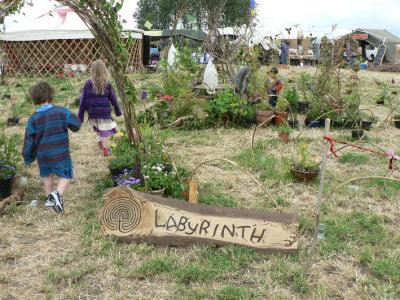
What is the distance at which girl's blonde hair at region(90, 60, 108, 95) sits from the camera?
4906 mm

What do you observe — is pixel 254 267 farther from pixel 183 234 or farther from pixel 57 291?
pixel 57 291

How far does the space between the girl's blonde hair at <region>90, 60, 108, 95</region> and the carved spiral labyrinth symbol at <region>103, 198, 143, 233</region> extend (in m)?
2.18

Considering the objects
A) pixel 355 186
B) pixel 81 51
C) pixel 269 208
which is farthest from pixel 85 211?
pixel 81 51

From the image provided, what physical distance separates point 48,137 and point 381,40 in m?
25.7

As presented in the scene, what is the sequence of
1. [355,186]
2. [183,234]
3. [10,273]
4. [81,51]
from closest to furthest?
[10,273] → [183,234] → [355,186] → [81,51]

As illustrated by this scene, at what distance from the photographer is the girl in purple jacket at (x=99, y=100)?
4965 mm

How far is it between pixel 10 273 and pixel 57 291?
0.38 meters

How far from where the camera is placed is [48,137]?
3744 mm

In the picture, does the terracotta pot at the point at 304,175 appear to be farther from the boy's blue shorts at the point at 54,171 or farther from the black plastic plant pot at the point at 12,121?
the black plastic plant pot at the point at 12,121

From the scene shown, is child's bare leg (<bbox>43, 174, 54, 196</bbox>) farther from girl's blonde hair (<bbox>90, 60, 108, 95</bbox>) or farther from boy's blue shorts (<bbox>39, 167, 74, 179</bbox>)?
girl's blonde hair (<bbox>90, 60, 108, 95</bbox>)

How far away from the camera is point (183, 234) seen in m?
3.06

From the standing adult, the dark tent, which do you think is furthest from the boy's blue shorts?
the dark tent

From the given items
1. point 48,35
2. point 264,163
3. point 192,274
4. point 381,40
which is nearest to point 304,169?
point 264,163

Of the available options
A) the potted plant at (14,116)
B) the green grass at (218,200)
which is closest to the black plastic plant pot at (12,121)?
the potted plant at (14,116)
